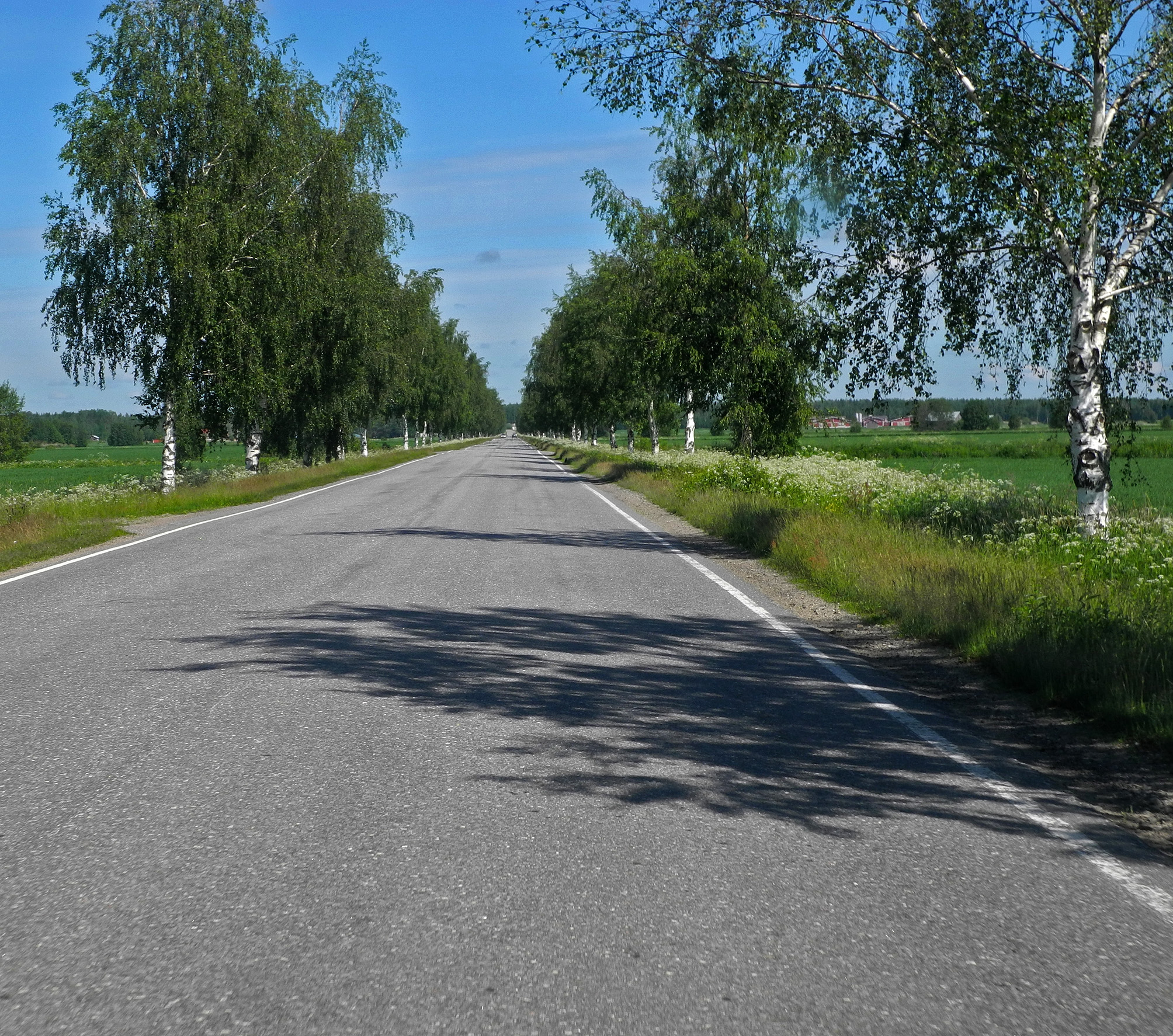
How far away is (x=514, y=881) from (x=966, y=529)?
1186 centimetres

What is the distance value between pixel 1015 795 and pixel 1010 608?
4.03 metres

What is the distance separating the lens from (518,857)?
4.11 meters

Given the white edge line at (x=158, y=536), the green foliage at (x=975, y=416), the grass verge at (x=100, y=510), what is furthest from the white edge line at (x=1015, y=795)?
the green foliage at (x=975, y=416)

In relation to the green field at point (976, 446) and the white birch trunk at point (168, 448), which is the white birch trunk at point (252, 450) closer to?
the white birch trunk at point (168, 448)

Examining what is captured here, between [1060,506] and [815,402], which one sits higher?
[815,402]

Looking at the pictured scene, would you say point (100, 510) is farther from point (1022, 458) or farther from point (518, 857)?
point (1022, 458)

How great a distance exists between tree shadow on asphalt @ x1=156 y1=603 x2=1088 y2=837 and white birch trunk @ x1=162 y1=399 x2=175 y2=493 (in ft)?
71.0

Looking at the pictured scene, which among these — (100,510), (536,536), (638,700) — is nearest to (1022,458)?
(536,536)

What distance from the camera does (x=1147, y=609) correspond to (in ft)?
26.3

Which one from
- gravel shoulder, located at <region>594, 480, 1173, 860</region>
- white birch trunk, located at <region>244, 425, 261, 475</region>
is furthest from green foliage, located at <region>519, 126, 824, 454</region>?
white birch trunk, located at <region>244, 425, 261, 475</region>

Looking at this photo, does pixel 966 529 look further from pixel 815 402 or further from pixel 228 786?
pixel 815 402

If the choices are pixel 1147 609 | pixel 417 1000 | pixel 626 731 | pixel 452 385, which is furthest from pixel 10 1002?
pixel 452 385

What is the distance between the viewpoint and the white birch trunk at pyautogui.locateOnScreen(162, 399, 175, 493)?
97.4 ft

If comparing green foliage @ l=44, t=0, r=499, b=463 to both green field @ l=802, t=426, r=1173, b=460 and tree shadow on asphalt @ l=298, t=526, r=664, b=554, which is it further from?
green field @ l=802, t=426, r=1173, b=460
